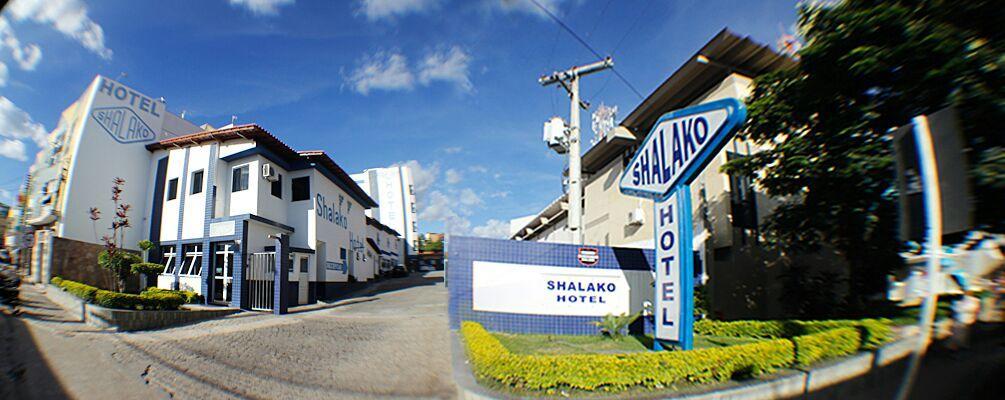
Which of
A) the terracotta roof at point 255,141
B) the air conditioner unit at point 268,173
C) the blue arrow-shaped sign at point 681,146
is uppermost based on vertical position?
the terracotta roof at point 255,141

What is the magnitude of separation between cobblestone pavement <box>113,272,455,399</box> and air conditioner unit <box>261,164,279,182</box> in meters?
5.89

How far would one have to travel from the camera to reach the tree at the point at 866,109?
199 inches

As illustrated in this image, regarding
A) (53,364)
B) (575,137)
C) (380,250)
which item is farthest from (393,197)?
(53,364)

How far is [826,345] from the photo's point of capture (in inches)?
213

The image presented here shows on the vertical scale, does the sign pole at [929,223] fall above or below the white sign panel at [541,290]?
above

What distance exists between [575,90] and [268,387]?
11.6m

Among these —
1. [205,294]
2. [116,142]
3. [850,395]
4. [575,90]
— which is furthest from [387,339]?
[116,142]

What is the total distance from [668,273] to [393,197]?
51.3 metres

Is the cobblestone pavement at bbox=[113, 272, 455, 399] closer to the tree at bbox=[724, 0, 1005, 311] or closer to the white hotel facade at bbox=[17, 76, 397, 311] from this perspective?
the white hotel facade at bbox=[17, 76, 397, 311]

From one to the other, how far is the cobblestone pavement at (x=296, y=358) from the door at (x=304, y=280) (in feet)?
13.7

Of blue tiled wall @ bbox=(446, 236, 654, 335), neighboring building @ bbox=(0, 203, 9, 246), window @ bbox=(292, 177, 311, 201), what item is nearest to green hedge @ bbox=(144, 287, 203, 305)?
window @ bbox=(292, 177, 311, 201)

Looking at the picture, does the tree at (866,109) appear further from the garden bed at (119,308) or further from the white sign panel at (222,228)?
the white sign panel at (222,228)

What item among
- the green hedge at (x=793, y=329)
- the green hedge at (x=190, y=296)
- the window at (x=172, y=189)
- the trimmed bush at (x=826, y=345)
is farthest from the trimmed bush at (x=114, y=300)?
the trimmed bush at (x=826, y=345)

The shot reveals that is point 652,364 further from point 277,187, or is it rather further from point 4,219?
point 277,187
